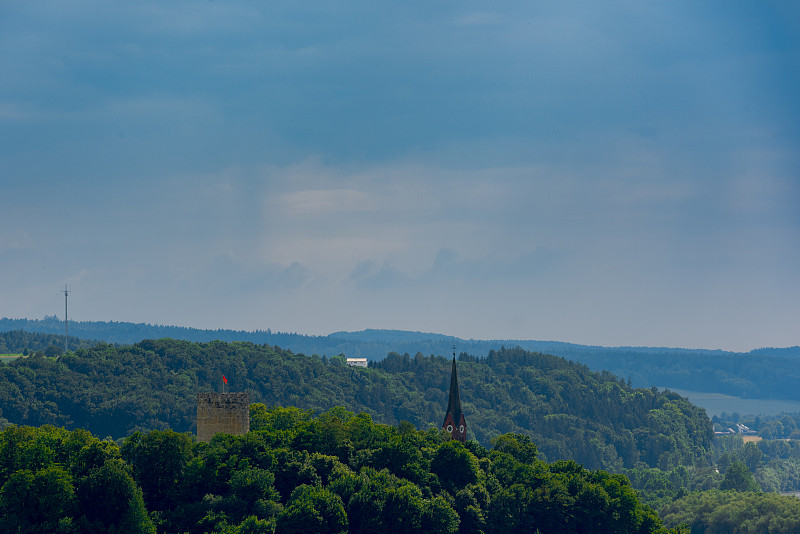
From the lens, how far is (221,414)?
105m

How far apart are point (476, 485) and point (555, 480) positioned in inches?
361

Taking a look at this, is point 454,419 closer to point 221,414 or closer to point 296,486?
point 296,486

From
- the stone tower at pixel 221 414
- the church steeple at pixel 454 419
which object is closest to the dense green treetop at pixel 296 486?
the stone tower at pixel 221 414

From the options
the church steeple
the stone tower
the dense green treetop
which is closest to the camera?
the dense green treetop

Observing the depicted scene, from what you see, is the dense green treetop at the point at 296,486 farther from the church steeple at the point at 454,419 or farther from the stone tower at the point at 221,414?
the church steeple at the point at 454,419

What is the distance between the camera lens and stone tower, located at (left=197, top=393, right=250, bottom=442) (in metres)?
105

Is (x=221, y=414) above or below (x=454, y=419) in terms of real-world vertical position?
above

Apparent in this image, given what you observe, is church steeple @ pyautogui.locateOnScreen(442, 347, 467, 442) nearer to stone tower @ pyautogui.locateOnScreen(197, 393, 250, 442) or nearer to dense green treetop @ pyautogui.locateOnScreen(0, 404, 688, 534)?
dense green treetop @ pyautogui.locateOnScreen(0, 404, 688, 534)

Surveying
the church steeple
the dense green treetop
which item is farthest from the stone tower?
the church steeple

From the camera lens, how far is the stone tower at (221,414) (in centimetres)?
10500

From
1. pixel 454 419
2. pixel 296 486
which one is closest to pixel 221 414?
pixel 296 486

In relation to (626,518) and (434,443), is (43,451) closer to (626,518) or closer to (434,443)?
(434,443)

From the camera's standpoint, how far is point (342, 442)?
370ft

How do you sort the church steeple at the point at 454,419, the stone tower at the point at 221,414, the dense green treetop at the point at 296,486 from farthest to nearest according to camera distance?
the church steeple at the point at 454,419, the stone tower at the point at 221,414, the dense green treetop at the point at 296,486
